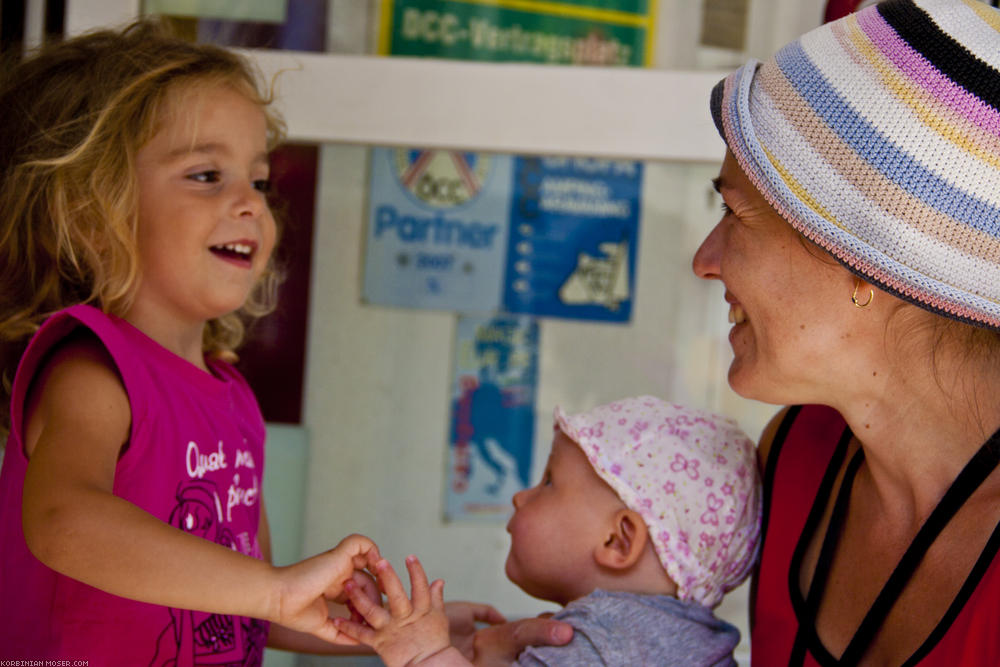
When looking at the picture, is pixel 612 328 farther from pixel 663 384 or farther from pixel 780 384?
pixel 780 384

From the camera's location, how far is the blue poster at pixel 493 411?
8.57 feet

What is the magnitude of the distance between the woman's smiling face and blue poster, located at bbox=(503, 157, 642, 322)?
1023 millimetres

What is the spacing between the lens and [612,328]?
8.55 feet

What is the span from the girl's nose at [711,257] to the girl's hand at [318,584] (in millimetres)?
702

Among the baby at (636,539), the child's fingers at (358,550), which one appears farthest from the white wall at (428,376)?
the child's fingers at (358,550)

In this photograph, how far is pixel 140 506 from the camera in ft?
5.00

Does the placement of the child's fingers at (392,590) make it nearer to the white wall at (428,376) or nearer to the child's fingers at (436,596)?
the child's fingers at (436,596)

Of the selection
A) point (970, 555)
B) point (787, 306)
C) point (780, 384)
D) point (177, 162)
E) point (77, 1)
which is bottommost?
point (970, 555)

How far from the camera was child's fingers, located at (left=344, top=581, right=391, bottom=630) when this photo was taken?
1.46 m

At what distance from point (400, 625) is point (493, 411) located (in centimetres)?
118

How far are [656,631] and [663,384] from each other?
1.10 meters

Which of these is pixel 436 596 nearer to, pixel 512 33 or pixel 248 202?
pixel 248 202

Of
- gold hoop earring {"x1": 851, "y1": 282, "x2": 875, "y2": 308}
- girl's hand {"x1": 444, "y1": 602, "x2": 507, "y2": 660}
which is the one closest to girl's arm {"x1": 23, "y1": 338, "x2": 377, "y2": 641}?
girl's hand {"x1": 444, "y1": 602, "x2": 507, "y2": 660}

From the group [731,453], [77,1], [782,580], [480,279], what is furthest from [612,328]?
[77,1]
